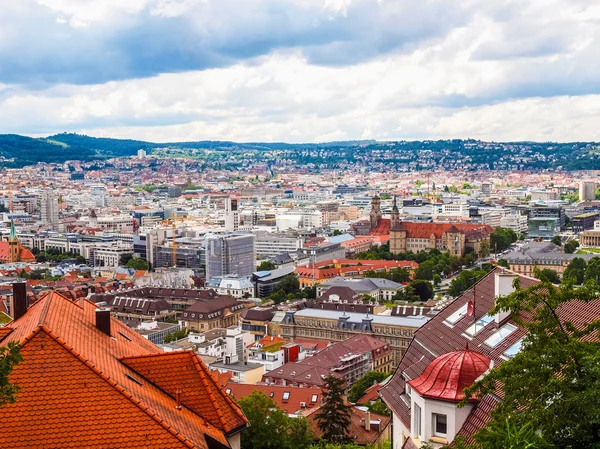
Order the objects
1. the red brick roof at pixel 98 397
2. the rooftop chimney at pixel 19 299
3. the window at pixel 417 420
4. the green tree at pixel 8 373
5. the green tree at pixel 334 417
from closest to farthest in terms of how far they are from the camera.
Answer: the green tree at pixel 8 373, the red brick roof at pixel 98 397, the window at pixel 417 420, the rooftop chimney at pixel 19 299, the green tree at pixel 334 417

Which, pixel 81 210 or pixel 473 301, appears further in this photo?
pixel 81 210

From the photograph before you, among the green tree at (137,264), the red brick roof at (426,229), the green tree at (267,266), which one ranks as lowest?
the green tree at (137,264)

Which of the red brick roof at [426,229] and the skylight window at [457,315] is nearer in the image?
the skylight window at [457,315]

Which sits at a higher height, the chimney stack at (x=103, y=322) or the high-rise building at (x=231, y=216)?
the chimney stack at (x=103, y=322)

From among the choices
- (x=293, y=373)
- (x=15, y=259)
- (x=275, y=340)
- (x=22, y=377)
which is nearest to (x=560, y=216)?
(x=15, y=259)

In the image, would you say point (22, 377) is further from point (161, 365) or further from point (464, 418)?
point (464, 418)

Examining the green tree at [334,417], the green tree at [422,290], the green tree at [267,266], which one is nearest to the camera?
the green tree at [334,417]

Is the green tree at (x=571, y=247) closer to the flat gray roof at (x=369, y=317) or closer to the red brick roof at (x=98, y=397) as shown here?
the flat gray roof at (x=369, y=317)

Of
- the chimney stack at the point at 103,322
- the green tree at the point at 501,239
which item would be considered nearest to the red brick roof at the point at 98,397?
the chimney stack at the point at 103,322

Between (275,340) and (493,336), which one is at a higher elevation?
(493,336)
